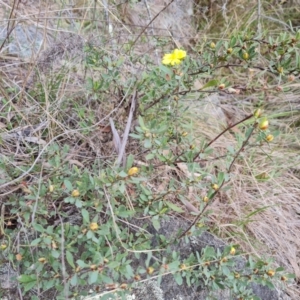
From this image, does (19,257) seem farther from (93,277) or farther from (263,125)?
(263,125)

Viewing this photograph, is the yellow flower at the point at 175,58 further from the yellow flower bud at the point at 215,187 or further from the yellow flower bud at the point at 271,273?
the yellow flower bud at the point at 271,273

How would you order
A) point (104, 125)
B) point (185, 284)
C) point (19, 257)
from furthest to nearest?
point (104, 125) → point (185, 284) → point (19, 257)

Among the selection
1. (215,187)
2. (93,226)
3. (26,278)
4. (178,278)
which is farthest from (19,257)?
(215,187)

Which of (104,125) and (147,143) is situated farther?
(104,125)

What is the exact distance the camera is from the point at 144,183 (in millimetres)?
1103

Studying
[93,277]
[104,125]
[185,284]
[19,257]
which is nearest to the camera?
[93,277]

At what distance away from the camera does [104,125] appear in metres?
1.25

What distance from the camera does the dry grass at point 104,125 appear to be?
123 centimetres

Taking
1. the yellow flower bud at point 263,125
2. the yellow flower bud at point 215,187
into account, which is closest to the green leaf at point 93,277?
the yellow flower bud at point 215,187

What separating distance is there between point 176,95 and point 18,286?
600mm

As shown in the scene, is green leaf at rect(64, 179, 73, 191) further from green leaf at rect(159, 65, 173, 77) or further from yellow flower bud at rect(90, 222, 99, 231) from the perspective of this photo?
green leaf at rect(159, 65, 173, 77)

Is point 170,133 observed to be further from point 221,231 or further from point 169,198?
point 221,231

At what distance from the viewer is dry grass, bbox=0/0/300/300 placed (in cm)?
123

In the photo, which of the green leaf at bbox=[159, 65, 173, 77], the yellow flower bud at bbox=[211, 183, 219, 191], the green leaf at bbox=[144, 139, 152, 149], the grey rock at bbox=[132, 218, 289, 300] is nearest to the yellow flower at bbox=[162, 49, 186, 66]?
the green leaf at bbox=[159, 65, 173, 77]
